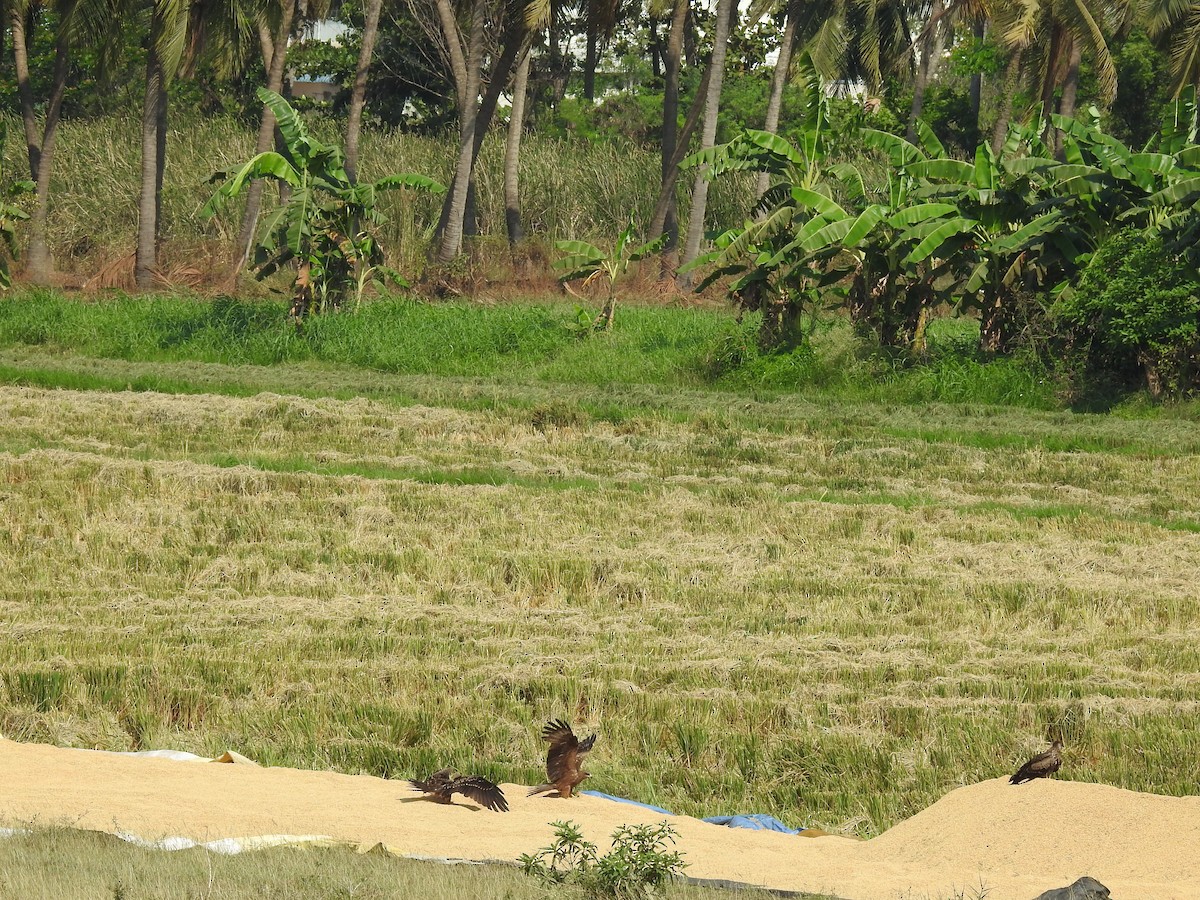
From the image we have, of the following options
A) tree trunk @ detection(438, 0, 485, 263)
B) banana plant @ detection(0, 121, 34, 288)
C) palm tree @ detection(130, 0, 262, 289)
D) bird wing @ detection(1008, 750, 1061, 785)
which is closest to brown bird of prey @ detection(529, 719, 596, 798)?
bird wing @ detection(1008, 750, 1061, 785)

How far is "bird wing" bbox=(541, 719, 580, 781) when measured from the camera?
5.49 metres

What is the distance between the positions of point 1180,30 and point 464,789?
22.7 m

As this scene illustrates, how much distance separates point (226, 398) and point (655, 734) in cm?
970

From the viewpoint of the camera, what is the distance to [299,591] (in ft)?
28.7

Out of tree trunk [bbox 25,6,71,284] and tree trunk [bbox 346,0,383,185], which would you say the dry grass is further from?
tree trunk [bbox 25,6,71,284]

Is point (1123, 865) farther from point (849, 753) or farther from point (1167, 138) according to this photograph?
point (1167, 138)

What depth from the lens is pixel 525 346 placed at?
18844mm

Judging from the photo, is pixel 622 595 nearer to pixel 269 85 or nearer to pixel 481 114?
pixel 269 85

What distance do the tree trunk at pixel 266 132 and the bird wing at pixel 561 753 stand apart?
17.5 metres

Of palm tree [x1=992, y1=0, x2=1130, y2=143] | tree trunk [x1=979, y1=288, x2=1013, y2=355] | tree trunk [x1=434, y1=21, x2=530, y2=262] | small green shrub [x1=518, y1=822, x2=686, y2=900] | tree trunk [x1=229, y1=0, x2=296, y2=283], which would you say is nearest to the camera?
small green shrub [x1=518, y1=822, x2=686, y2=900]

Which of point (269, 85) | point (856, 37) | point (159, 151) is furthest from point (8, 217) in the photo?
point (856, 37)

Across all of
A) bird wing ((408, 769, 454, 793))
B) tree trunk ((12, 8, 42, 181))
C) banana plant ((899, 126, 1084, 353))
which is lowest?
bird wing ((408, 769, 454, 793))

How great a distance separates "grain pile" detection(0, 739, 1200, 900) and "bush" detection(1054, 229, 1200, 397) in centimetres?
1063

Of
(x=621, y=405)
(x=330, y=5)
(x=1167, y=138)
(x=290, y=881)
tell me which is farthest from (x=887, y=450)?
(x=330, y=5)
